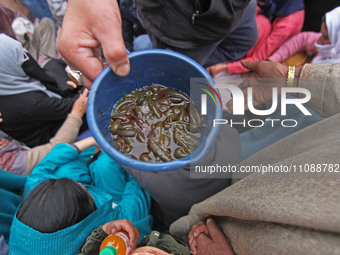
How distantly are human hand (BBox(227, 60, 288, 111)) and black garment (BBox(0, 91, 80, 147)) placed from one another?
1.43 m

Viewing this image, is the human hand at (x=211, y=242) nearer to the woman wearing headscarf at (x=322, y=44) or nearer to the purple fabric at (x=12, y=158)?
the purple fabric at (x=12, y=158)

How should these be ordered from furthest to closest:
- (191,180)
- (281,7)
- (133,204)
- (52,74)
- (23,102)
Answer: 1. (52,74)
2. (281,7)
3. (23,102)
4. (133,204)
5. (191,180)

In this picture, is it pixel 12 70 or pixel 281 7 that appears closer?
pixel 12 70

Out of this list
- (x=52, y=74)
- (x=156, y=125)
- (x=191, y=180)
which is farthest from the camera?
(x=52, y=74)

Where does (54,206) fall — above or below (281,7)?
below

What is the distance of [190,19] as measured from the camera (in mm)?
1014

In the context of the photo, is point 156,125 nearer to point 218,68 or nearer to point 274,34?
point 218,68

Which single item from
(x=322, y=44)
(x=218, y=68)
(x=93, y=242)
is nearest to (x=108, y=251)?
(x=93, y=242)

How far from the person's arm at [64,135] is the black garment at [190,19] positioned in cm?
88

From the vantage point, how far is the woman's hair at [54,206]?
898 millimetres

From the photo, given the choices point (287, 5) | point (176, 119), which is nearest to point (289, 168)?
point (176, 119)

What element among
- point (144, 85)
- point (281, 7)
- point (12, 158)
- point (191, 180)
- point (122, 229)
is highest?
point (281, 7)

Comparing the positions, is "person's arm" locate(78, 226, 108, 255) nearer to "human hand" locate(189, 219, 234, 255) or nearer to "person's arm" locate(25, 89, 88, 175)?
"human hand" locate(189, 219, 234, 255)

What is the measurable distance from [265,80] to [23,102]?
5.84 ft
